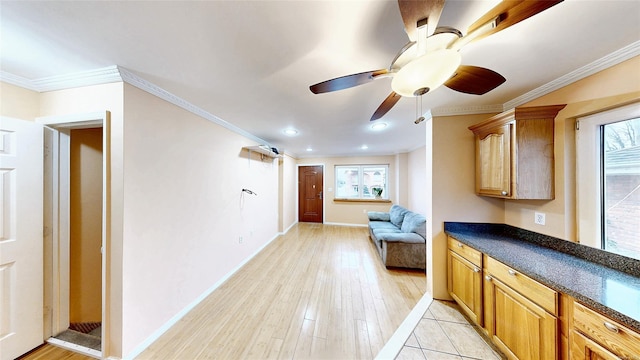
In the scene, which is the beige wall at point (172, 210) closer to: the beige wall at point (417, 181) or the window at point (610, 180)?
the window at point (610, 180)

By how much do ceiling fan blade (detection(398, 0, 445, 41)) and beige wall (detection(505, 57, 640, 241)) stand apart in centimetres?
156

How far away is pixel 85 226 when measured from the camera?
1.99 m

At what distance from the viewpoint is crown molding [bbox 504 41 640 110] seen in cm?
121

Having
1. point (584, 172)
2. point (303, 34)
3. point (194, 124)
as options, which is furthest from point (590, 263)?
point (194, 124)

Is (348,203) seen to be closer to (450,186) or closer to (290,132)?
(290,132)

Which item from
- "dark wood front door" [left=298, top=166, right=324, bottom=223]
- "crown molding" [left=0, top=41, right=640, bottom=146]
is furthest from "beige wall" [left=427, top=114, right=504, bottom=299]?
"dark wood front door" [left=298, top=166, right=324, bottom=223]

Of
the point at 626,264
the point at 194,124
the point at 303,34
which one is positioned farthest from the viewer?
the point at 194,124

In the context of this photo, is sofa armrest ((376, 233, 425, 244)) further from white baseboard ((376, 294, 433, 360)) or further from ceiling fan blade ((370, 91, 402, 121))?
ceiling fan blade ((370, 91, 402, 121))

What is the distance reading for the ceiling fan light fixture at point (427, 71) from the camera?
872mm

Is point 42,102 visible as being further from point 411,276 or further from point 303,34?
point 411,276

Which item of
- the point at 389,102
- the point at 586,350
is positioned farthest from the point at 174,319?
the point at 586,350

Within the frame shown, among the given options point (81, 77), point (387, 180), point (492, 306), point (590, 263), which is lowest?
point (492, 306)

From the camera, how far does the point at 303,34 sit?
3.63 feet

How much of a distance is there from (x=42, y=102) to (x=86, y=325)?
2.16 m
